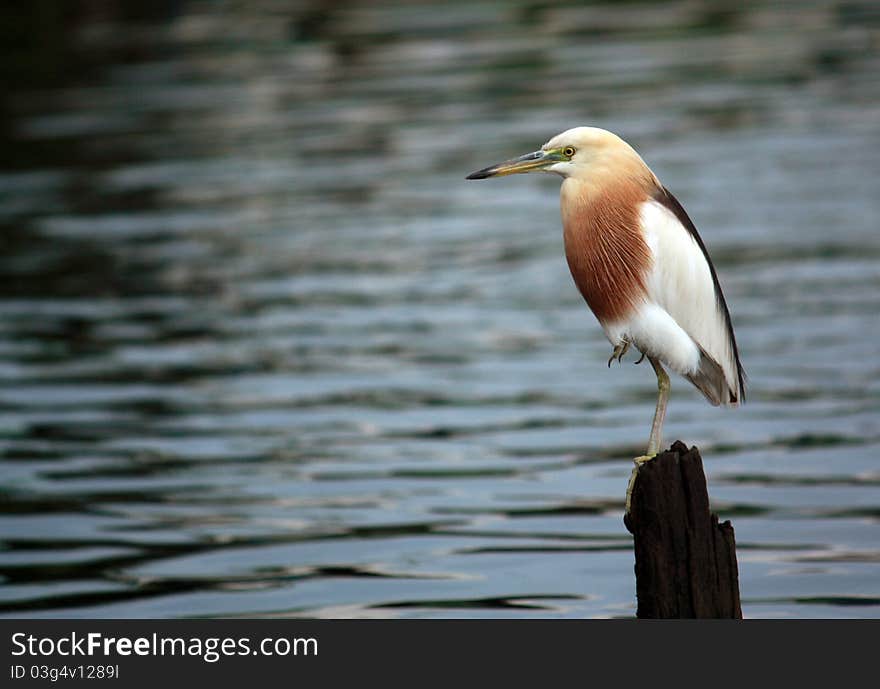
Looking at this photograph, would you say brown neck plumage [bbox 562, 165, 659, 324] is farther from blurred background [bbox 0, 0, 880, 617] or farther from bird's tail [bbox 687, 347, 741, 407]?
blurred background [bbox 0, 0, 880, 617]

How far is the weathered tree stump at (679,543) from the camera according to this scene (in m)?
6.79

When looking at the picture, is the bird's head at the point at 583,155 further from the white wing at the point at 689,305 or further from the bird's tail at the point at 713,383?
the bird's tail at the point at 713,383

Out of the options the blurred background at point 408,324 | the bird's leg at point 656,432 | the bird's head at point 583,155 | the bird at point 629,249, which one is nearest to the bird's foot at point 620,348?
the bird at point 629,249

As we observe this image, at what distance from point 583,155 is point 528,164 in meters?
0.24

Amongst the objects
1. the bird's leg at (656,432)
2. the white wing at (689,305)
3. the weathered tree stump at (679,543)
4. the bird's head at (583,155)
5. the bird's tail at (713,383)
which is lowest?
the weathered tree stump at (679,543)

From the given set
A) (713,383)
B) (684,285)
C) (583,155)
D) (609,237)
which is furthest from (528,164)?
(713,383)

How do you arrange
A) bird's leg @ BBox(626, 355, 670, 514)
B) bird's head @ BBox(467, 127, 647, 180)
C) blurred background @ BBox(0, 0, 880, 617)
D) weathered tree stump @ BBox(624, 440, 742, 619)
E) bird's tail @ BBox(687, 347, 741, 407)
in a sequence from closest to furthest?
1. weathered tree stump @ BBox(624, 440, 742, 619)
2. bird's leg @ BBox(626, 355, 670, 514)
3. bird's head @ BBox(467, 127, 647, 180)
4. bird's tail @ BBox(687, 347, 741, 407)
5. blurred background @ BBox(0, 0, 880, 617)

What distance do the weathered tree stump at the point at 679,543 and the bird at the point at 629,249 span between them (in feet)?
0.74

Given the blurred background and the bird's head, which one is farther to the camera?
the blurred background

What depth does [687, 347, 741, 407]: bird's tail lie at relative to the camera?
7746 mm

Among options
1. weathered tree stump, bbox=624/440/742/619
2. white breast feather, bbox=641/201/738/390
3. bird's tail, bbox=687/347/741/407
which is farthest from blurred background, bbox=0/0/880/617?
weathered tree stump, bbox=624/440/742/619

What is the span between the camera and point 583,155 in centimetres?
713

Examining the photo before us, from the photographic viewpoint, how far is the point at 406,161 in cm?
2430

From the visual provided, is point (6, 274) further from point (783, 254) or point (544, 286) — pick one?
point (783, 254)
